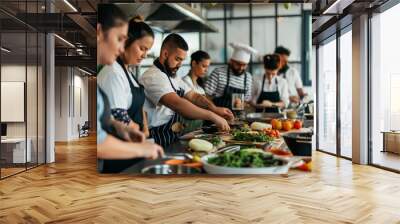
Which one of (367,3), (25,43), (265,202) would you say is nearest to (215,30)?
(265,202)

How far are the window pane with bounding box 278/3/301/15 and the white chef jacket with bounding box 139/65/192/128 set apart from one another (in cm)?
166

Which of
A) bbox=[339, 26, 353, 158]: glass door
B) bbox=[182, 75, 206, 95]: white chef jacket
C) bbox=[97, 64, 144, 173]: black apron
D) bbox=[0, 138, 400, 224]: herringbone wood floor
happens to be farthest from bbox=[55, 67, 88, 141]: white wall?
bbox=[182, 75, 206, 95]: white chef jacket

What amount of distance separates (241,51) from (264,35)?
0.36 m

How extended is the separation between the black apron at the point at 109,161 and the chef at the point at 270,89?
69.0 inches

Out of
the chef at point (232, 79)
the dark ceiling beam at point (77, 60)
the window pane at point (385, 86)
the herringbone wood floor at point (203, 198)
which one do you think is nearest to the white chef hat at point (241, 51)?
the chef at point (232, 79)

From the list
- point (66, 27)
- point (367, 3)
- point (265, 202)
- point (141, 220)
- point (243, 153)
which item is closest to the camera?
point (141, 220)

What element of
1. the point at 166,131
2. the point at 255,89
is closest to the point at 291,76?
the point at 255,89

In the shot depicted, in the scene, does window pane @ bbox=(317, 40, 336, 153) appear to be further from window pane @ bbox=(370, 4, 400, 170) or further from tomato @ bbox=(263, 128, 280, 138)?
tomato @ bbox=(263, 128, 280, 138)

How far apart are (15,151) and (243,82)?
425cm

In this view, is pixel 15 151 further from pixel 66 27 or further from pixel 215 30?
pixel 215 30

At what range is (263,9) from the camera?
5.06 m

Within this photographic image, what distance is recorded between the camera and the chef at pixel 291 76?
16.7ft

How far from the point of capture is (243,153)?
4.99m

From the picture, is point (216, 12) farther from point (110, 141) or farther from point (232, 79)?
point (110, 141)
